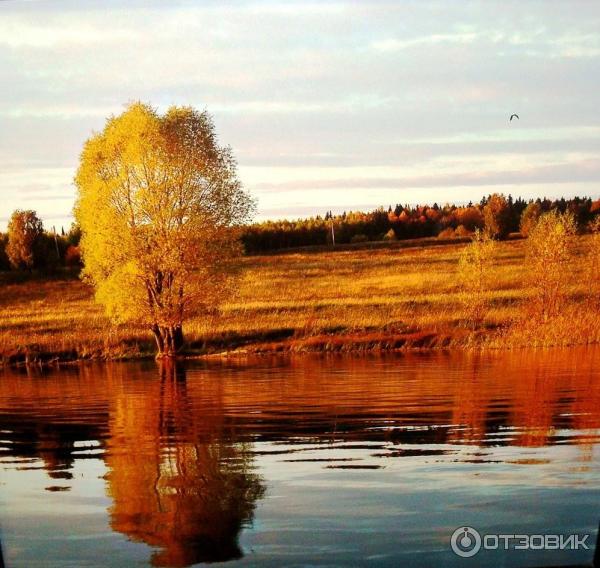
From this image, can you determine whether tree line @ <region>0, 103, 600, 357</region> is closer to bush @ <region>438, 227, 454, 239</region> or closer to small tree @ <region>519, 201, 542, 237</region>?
small tree @ <region>519, 201, 542, 237</region>

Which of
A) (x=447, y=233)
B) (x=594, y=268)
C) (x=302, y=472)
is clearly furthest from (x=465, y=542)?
(x=447, y=233)

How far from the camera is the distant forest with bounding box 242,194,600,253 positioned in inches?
3799

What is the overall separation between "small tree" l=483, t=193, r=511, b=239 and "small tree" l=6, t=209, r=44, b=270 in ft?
142

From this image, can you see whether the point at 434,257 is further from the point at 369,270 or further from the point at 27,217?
the point at 27,217

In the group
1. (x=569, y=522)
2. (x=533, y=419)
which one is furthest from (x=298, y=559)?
(x=533, y=419)

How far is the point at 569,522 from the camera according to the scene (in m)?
9.95

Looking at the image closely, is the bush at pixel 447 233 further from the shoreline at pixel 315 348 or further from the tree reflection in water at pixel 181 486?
the tree reflection in water at pixel 181 486

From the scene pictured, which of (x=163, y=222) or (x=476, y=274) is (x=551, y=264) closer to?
(x=476, y=274)

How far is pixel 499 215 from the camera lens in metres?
88.1

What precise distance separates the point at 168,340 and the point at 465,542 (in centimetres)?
3494

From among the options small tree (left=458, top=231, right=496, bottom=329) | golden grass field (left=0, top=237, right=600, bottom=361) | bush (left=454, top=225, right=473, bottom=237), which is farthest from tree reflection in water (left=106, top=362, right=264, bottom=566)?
bush (left=454, top=225, right=473, bottom=237)

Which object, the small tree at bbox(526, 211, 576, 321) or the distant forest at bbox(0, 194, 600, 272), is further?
the distant forest at bbox(0, 194, 600, 272)

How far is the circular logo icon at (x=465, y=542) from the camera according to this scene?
9016mm

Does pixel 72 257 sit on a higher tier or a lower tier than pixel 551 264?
higher
